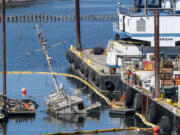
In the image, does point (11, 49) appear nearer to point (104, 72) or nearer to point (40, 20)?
point (104, 72)

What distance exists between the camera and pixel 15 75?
74188 millimetres

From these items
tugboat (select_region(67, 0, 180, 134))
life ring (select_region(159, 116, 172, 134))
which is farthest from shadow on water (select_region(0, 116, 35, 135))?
life ring (select_region(159, 116, 172, 134))

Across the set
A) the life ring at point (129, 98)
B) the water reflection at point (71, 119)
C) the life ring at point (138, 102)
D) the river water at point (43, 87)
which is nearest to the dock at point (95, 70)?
the river water at point (43, 87)

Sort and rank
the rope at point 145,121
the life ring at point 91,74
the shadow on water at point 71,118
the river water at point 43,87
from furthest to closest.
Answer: the life ring at point 91,74 → the shadow on water at point 71,118 → the river water at point 43,87 → the rope at point 145,121

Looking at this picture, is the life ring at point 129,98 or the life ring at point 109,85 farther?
the life ring at point 109,85

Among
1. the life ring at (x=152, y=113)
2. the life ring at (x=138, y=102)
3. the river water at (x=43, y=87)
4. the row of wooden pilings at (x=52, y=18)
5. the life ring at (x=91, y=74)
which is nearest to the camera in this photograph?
the life ring at (x=152, y=113)

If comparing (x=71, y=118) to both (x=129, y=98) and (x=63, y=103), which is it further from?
(x=129, y=98)

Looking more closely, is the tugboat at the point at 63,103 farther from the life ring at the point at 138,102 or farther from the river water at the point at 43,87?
the life ring at the point at 138,102

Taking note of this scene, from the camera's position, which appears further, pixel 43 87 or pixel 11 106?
pixel 43 87

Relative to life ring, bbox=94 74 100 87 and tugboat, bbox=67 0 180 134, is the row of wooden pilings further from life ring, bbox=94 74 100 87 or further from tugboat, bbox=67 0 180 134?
life ring, bbox=94 74 100 87

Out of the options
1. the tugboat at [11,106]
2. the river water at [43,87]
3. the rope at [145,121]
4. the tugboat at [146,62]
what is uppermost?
the tugboat at [146,62]

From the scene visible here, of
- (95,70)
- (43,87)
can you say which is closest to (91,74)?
(95,70)

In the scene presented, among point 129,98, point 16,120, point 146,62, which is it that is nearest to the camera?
point 16,120

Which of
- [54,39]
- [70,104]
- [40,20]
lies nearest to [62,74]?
[70,104]
